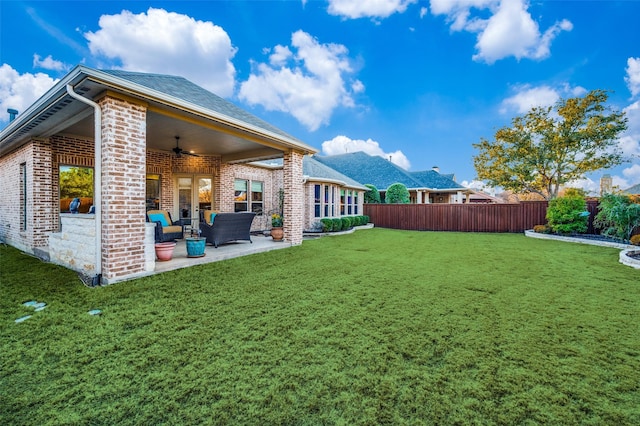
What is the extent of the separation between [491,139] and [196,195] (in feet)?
62.9

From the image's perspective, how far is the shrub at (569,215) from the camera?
35.2 feet

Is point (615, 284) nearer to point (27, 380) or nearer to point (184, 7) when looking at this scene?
point (27, 380)

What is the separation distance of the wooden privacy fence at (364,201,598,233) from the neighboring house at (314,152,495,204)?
4.25m

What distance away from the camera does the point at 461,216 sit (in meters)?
15.3

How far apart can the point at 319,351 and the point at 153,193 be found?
30.7 ft

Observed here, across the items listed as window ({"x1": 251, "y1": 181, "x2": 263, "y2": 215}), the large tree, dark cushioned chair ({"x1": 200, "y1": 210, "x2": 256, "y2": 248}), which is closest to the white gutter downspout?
dark cushioned chair ({"x1": 200, "y1": 210, "x2": 256, "y2": 248})

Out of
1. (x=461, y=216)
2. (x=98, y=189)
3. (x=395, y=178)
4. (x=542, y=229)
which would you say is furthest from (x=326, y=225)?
(x=395, y=178)

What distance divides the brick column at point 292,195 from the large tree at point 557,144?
1617cm

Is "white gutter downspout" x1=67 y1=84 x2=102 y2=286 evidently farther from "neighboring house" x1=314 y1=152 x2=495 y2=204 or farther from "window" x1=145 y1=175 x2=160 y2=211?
"neighboring house" x1=314 y1=152 x2=495 y2=204

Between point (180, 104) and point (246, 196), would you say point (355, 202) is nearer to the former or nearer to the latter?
point (246, 196)

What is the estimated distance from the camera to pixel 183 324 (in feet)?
9.87

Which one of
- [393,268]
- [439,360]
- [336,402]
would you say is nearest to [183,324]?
[336,402]

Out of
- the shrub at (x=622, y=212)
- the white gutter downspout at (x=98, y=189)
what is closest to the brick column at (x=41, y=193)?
the white gutter downspout at (x=98, y=189)

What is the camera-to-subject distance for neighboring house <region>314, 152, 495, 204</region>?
838 inches
